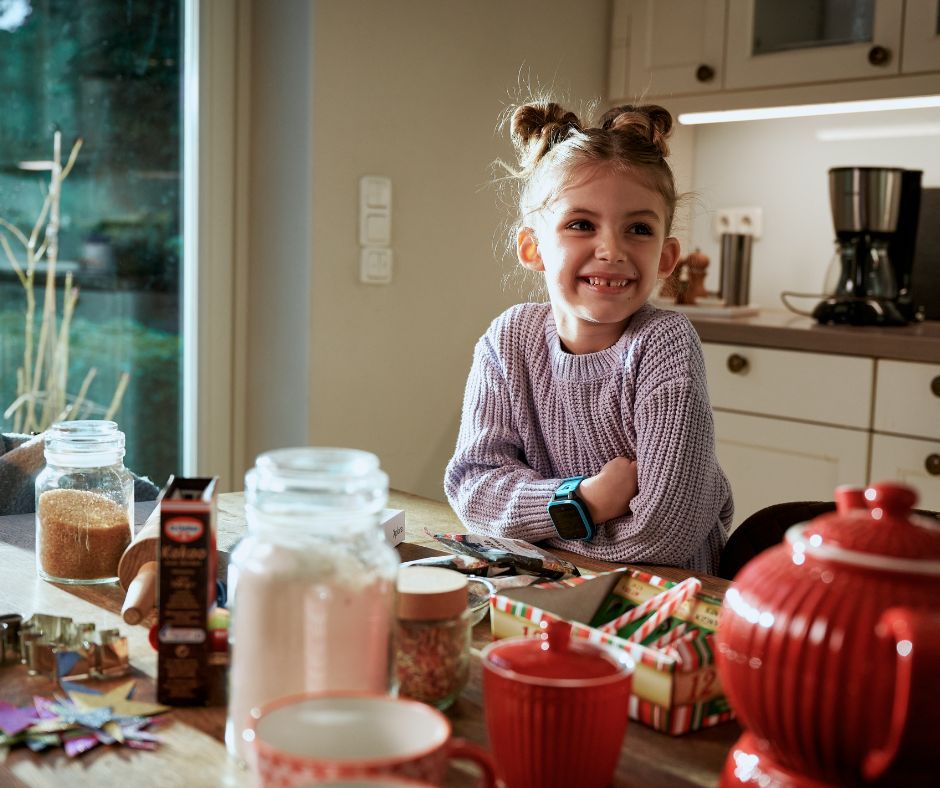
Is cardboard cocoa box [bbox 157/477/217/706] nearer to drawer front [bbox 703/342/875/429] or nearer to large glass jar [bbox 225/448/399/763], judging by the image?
large glass jar [bbox 225/448/399/763]

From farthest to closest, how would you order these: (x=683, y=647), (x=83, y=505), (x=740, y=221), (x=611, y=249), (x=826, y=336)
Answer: (x=740, y=221), (x=826, y=336), (x=611, y=249), (x=83, y=505), (x=683, y=647)

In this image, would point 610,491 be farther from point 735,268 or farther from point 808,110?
point 808,110

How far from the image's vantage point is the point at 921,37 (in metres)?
2.51

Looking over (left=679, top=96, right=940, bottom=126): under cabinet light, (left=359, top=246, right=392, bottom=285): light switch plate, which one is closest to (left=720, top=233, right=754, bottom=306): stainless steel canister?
(left=679, top=96, right=940, bottom=126): under cabinet light

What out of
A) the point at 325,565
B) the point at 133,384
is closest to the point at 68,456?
the point at 325,565

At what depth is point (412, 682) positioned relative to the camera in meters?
0.76

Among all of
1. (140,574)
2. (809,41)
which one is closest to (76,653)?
(140,574)

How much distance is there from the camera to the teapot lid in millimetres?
534

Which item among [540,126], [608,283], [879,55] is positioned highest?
[879,55]

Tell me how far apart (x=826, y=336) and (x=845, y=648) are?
208 centimetres

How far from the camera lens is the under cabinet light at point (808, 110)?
2656mm

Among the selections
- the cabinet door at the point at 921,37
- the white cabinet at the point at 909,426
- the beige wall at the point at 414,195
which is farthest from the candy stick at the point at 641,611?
the cabinet door at the point at 921,37

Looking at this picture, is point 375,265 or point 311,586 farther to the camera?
point 375,265

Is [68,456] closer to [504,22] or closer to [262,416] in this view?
[262,416]
